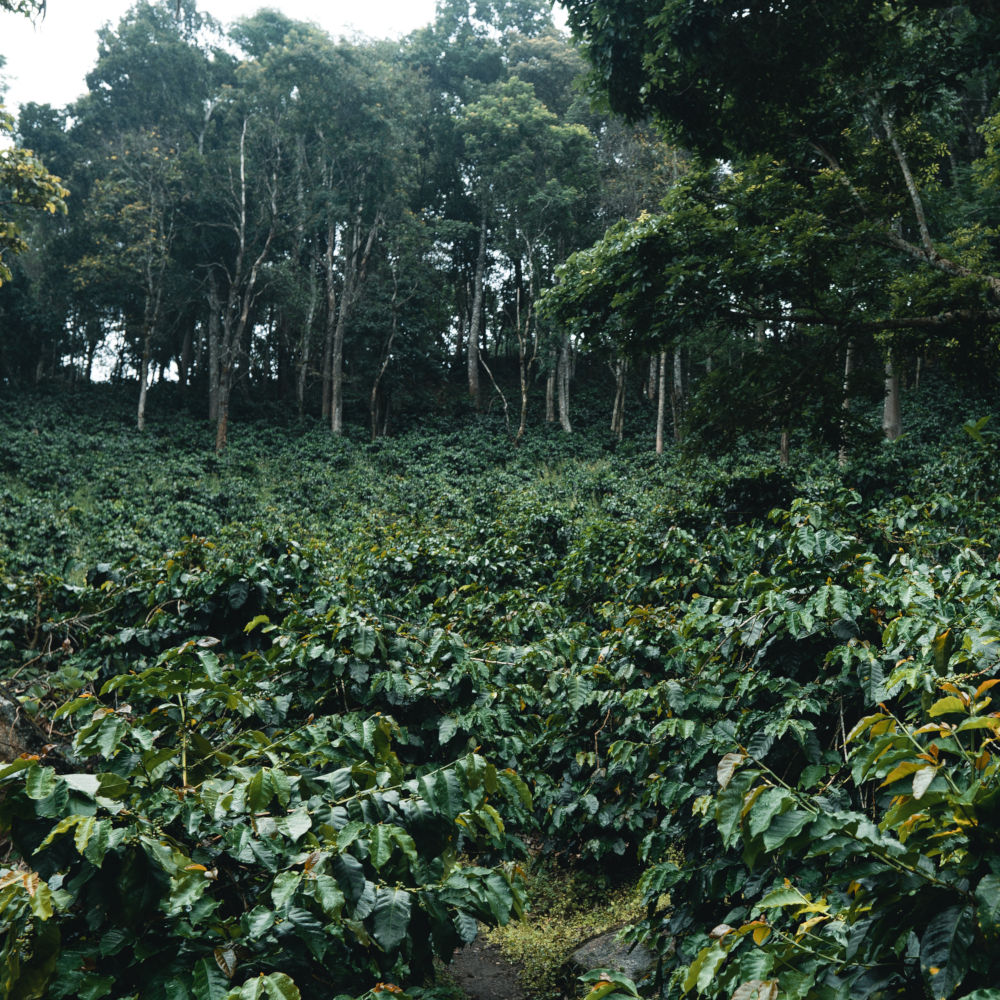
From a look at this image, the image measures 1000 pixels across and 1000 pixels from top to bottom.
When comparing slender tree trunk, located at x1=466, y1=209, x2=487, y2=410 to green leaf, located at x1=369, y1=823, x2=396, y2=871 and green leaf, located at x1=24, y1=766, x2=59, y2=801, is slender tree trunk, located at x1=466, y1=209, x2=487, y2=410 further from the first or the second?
green leaf, located at x1=24, y1=766, x2=59, y2=801

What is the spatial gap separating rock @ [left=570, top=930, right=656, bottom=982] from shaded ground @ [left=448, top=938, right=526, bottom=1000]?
39 centimetres

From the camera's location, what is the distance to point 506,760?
3.55 m

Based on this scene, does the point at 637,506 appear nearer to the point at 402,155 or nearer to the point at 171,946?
the point at 171,946

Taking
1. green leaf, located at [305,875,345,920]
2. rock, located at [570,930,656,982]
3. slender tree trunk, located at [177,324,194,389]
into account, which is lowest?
rock, located at [570,930,656,982]

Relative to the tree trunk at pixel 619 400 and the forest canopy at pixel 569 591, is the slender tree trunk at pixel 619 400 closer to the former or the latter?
the tree trunk at pixel 619 400

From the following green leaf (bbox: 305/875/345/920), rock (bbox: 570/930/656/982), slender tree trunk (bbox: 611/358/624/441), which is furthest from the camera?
slender tree trunk (bbox: 611/358/624/441)

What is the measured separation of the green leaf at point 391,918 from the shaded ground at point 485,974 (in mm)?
2489

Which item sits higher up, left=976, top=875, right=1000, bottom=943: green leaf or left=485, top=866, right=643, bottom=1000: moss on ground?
left=976, top=875, right=1000, bottom=943: green leaf

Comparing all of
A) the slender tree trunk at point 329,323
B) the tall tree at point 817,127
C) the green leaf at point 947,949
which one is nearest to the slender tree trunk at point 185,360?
the slender tree trunk at point 329,323

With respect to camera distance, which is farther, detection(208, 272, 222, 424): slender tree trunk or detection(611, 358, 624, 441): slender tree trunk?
detection(208, 272, 222, 424): slender tree trunk

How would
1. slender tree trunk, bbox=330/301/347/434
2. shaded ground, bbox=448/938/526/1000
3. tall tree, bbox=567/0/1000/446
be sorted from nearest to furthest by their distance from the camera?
1. shaded ground, bbox=448/938/526/1000
2. tall tree, bbox=567/0/1000/446
3. slender tree trunk, bbox=330/301/347/434

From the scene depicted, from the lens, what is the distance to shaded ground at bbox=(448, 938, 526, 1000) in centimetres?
398

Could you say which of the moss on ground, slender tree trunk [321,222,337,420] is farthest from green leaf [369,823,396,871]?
slender tree trunk [321,222,337,420]

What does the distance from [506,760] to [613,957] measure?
4.65 ft
